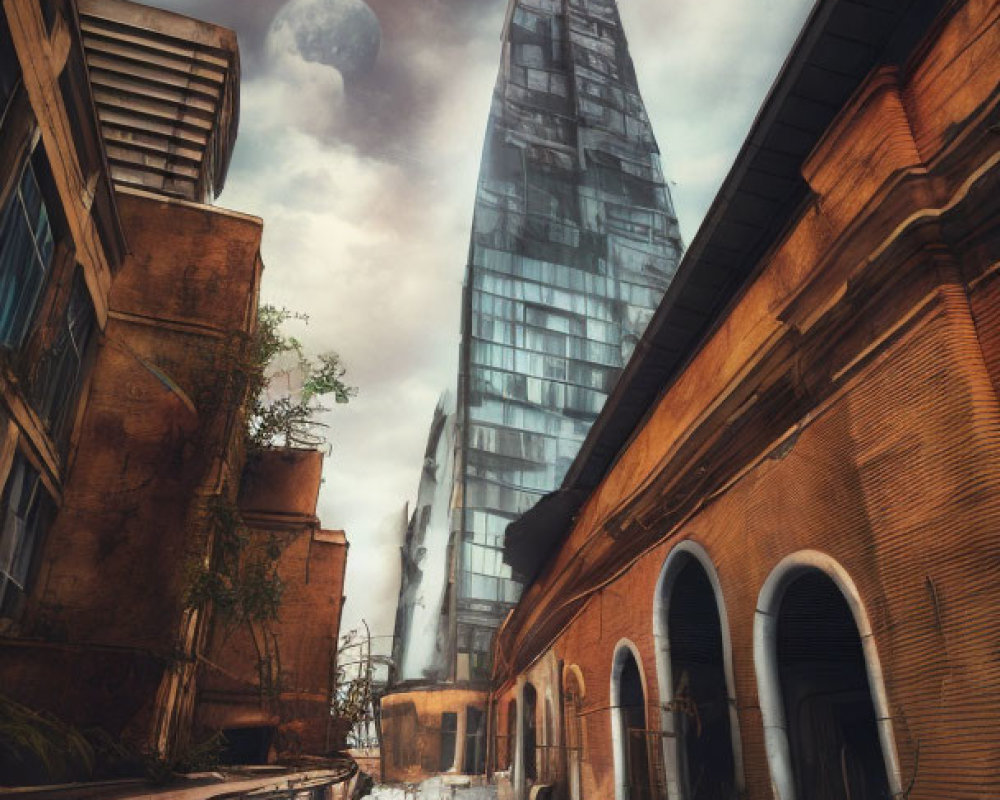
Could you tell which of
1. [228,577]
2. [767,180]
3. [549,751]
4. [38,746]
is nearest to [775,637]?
[767,180]

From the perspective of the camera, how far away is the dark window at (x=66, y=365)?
6.53 metres

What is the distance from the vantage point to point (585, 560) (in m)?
10.1

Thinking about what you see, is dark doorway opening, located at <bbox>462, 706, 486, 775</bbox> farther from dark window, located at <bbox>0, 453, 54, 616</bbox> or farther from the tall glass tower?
dark window, located at <bbox>0, 453, 54, 616</bbox>

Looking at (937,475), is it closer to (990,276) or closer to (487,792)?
(990,276)

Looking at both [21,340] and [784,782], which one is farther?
[21,340]

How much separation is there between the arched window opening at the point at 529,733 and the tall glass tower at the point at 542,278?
11.3 metres

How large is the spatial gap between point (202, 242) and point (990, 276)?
8.53 meters

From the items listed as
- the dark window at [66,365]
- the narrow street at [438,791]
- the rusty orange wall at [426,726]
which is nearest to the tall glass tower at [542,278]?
the rusty orange wall at [426,726]

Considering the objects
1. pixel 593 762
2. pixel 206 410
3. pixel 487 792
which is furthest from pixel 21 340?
pixel 487 792

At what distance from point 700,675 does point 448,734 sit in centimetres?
2055

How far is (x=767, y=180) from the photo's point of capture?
575 cm

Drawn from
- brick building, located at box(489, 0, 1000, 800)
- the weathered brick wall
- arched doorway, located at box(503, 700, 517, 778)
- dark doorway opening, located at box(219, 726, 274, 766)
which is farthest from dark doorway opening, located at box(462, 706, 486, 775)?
brick building, located at box(489, 0, 1000, 800)

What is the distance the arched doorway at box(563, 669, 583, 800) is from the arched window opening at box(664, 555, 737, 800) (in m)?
2.95

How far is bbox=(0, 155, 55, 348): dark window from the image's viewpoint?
5160 mm
